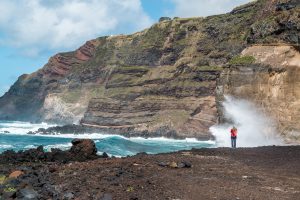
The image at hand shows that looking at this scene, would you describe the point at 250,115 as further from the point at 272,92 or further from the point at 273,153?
the point at 273,153

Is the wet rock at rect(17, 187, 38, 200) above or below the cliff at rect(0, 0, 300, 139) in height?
below

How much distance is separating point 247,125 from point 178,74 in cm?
6404

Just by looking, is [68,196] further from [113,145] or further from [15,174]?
[113,145]

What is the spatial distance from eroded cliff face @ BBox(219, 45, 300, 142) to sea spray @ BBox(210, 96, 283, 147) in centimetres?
49

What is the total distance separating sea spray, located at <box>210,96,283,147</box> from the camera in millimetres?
37844

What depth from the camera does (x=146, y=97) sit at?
100625mm

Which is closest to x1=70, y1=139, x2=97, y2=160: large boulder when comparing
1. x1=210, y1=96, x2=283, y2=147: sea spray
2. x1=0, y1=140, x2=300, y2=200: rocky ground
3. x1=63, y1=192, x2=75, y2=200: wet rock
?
x1=0, y1=140, x2=300, y2=200: rocky ground

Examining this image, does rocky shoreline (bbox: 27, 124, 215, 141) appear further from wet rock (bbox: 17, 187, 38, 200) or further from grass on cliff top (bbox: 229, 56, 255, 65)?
wet rock (bbox: 17, 187, 38, 200)

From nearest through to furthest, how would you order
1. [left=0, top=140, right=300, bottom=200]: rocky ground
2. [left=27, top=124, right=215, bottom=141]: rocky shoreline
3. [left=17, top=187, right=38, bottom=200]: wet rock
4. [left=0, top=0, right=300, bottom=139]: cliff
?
[left=17, top=187, right=38, bottom=200]: wet rock, [left=0, top=140, right=300, bottom=200]: rocky ground, [left=0, top=0, right=300, bottom=139]: cliff, [left=27, top=124, right=215, bottom=141]: rocky shoreline

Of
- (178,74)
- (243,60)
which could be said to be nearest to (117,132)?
(178,74)

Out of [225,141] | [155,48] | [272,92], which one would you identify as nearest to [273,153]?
[272,92]

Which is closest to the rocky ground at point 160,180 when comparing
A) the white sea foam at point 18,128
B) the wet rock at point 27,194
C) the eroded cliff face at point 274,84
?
the wet rock at point 27,194

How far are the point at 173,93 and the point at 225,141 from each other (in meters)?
54.3

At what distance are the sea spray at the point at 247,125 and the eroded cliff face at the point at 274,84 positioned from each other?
1.61ft
